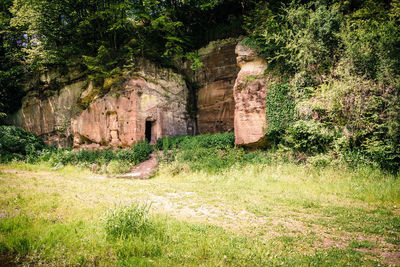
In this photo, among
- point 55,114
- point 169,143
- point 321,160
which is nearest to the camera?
point 321,160

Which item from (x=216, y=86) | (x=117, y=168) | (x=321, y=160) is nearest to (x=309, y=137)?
(x=321, y=160)

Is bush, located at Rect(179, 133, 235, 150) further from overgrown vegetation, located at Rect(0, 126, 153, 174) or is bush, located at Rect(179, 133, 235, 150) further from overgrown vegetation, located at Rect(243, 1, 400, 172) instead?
overgrown vegetation, located at Rect(0, 126, 153, 174)

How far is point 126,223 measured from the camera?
3.74 m

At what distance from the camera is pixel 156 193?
7750 mm

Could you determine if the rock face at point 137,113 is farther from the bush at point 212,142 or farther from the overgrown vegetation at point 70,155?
the bush at point 212,142

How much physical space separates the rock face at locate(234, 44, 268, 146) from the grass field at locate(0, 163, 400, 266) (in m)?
5.09

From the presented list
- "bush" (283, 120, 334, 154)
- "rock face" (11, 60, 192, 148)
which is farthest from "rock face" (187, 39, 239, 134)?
"bush" (283, 120, 334, 154)

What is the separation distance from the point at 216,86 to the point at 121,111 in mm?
8672

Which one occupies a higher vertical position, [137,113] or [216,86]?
[216,86]

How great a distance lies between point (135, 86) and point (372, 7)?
16000 millimetres

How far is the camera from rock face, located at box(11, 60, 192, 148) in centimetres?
1690

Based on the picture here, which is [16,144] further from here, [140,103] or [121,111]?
[140,103]

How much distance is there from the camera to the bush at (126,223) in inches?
143

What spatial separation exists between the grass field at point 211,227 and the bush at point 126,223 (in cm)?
2
